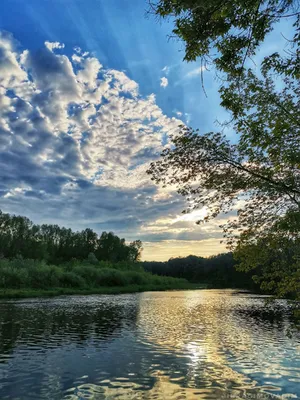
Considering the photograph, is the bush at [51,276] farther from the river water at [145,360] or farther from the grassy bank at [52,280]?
the river water at [145,360]

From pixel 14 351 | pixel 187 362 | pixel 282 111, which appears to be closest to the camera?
pixel 282 111

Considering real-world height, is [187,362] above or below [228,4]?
below

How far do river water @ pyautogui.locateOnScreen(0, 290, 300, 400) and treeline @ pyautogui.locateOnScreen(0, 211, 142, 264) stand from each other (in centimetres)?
9060

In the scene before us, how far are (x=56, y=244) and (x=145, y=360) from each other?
144 meters

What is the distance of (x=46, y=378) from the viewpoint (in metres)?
14.8

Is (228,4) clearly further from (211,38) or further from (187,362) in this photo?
(187,362)

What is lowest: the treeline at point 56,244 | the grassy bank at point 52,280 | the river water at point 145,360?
the river water at point 145,360

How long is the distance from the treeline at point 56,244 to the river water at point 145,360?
90.6 m

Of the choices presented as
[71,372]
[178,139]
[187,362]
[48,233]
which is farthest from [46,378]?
[48,233]

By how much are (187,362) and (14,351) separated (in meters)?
9.47

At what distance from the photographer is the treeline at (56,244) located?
124 meters

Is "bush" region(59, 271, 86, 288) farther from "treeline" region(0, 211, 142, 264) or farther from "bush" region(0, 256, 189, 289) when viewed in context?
"treeline" region(0, 211, 142, 264)

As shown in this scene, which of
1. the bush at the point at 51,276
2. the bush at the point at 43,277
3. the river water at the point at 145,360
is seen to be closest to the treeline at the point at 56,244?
the bush at the point at 51,276

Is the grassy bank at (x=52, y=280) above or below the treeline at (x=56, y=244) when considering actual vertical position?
below
